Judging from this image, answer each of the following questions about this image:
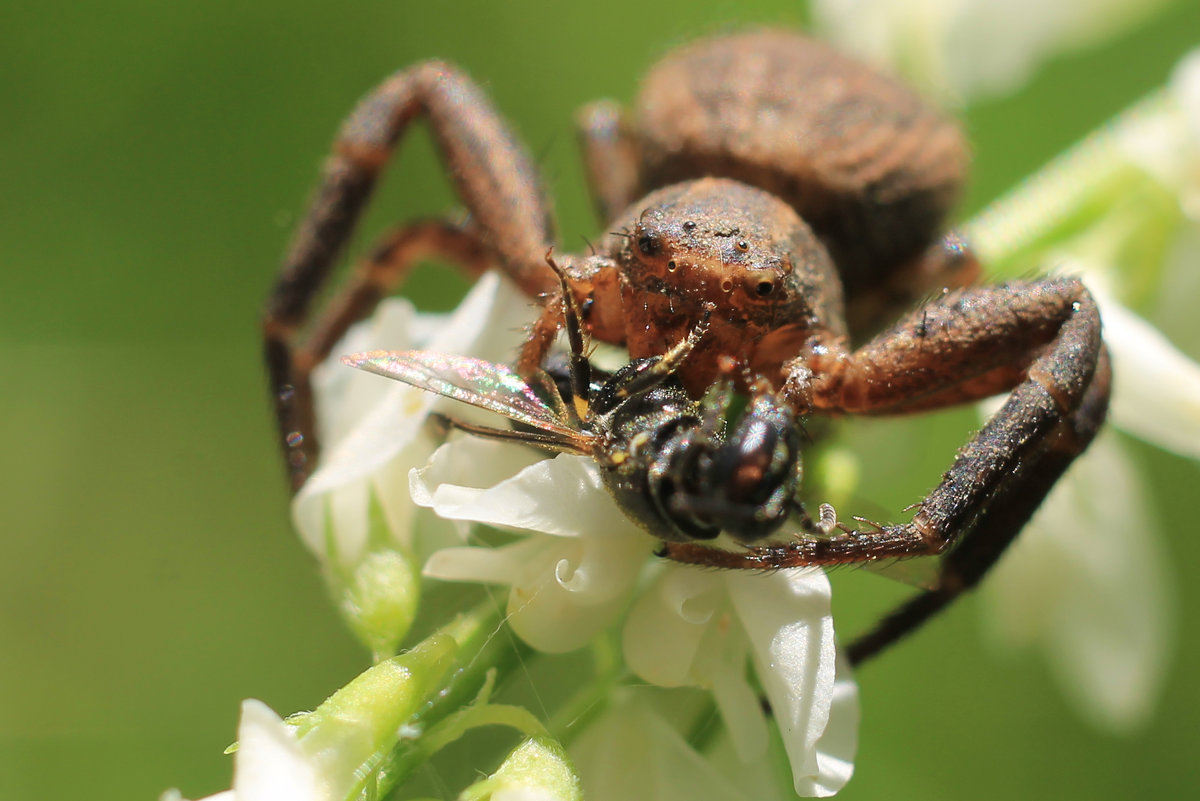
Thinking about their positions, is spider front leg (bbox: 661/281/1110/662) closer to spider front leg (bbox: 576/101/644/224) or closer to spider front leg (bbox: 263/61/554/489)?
spider front leg (bbox: 263/61/554/489)

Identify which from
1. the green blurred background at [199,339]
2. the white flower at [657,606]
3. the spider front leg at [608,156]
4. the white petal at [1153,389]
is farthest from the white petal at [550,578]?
the green blurred background at [199,339]

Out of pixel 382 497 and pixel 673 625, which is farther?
pixel 382 497

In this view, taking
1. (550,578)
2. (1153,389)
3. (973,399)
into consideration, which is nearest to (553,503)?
(550,578)

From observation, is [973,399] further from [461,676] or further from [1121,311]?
[461,676]

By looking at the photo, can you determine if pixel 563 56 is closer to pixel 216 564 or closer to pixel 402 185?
pixel 402 185

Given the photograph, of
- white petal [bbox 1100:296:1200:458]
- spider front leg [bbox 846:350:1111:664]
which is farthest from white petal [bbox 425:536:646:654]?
white petal [bbox 1100:296:1200:458]

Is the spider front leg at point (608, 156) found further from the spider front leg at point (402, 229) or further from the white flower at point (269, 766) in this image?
the white flower at point (269, 766)
